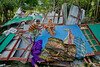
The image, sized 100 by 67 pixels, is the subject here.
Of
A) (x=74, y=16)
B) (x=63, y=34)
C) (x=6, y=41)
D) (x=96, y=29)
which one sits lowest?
(x=6, y=41)

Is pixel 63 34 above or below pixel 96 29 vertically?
above

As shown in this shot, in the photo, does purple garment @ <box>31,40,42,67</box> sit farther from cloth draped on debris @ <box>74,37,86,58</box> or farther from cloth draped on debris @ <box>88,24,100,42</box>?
cloth draped on debris @ <box>88,24,100,42</box>

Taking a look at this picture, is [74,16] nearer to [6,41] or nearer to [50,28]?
[50,28]

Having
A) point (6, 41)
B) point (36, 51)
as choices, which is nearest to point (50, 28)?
point (36, 51)

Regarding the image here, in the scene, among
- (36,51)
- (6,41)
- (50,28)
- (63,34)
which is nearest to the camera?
(36,51)

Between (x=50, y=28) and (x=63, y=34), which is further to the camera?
(x=50, y=28)

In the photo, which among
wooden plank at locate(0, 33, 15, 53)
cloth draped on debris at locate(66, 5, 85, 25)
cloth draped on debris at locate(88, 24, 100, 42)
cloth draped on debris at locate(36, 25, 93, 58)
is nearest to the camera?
cloth draped on debris at locate(36, 25, 93, 58)

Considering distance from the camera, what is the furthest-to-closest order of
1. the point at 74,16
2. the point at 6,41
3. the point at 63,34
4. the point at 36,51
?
1. the point at 74,16
2. the point at 6,41
3. the point at 63,34
4. the point at 36,51

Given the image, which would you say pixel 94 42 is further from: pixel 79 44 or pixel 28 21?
pixel 28 21

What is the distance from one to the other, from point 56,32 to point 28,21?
2819mm

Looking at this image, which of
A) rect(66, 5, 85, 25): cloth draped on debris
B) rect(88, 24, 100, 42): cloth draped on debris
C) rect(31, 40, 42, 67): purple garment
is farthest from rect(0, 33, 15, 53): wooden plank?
rect(88, 24, 100, 42): cloth draped on debris

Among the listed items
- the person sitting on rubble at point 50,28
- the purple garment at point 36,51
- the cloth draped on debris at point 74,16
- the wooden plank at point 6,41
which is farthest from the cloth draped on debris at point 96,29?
the wooden plank at point 6,41

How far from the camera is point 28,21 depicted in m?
12.1

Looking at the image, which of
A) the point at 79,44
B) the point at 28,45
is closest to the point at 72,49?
the point at 79,44
